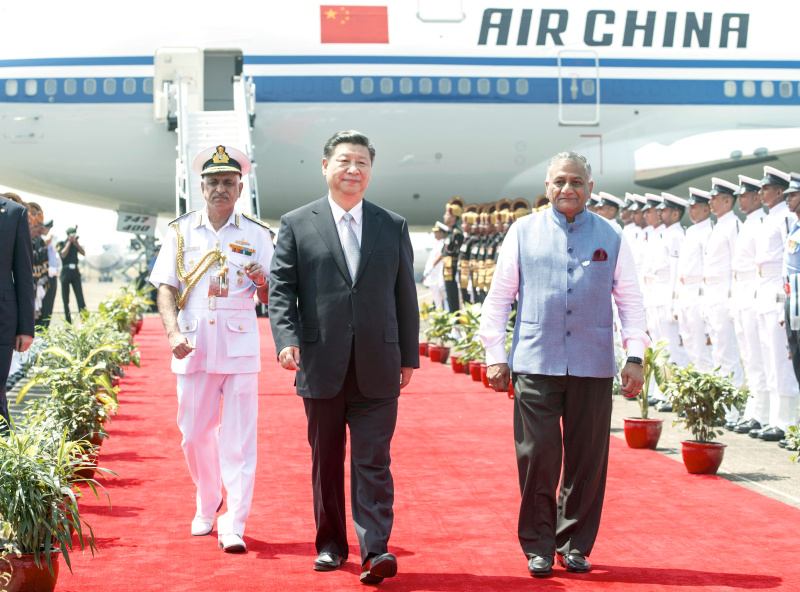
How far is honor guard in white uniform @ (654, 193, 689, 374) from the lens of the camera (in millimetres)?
8688

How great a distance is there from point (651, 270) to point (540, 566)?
5.94 meters

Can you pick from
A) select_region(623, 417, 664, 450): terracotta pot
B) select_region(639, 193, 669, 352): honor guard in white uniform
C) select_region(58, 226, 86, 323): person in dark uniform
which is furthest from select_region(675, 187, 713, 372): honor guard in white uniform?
select_region(58, 226, 86, 323): person in dark uniform

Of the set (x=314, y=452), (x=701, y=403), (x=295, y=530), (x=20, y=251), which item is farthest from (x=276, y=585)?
(x=701, y=403)

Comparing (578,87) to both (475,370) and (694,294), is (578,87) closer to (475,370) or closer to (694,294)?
(475,370)

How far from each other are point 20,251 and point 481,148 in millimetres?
11727

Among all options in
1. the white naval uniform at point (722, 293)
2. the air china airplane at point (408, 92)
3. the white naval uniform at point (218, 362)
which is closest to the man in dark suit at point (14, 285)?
the white naval uniform at point (218, 362)

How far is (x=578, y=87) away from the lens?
1575 cm

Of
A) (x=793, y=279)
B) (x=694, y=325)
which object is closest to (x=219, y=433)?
(x=793, y=279)

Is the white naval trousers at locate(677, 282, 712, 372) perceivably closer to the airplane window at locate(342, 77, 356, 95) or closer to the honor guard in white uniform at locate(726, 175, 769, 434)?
the honor guard in white uniform at locate(726, 175, 769, 434)

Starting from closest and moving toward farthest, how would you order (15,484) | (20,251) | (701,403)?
(15,484) < (20,251) < (701,403)

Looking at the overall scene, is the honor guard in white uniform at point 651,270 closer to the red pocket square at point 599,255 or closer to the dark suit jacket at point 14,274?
the red pocket square at point 599,255

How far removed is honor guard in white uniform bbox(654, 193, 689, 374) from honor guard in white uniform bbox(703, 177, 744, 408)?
0.80 m

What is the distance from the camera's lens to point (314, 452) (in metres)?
3.78

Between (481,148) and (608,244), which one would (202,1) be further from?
(608,244)
